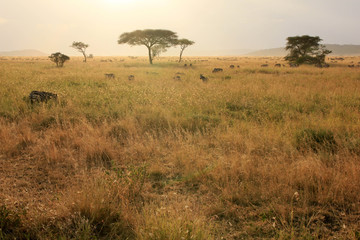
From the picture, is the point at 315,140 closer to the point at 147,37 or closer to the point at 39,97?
the point at 39,97

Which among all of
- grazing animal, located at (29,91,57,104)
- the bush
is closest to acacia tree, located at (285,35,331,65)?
the bush

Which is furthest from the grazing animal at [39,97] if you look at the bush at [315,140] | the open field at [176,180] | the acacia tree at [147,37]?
the acacia tree at [147,37]

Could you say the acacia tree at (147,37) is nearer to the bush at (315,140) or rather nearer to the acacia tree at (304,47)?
the acacia tree at (304,47)

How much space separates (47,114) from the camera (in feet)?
19.2

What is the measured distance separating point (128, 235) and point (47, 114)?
5116 millimetres

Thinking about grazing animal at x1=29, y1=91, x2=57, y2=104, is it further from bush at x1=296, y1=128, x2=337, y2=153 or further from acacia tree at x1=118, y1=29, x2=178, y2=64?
acacia tree at x1=118, y1=29, x2=178, y2=64

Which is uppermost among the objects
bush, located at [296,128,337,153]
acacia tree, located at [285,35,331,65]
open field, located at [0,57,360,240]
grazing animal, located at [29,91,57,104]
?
acacia tree, located at [285,35,331,65]

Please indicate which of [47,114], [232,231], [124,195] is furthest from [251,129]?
[47,114]

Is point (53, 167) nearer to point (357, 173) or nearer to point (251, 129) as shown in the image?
point (251, 129)

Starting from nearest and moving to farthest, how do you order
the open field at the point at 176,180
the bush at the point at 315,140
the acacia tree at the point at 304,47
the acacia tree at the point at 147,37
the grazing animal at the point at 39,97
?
the open field at the point at 176,180, the bush at the point at 315,140, the grazing animal at the point at 39,97, the acacia tree at the point at 304,47, the acacia tree at the point at 147,37

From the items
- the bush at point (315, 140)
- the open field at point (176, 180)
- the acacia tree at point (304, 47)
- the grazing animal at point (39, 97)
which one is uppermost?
the acacia tree at point (304, 47)

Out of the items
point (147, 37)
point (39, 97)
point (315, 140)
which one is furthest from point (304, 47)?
point (39, 97)

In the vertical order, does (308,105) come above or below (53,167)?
above

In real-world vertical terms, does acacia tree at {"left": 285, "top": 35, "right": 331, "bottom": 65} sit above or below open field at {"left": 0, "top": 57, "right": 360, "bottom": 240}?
above
